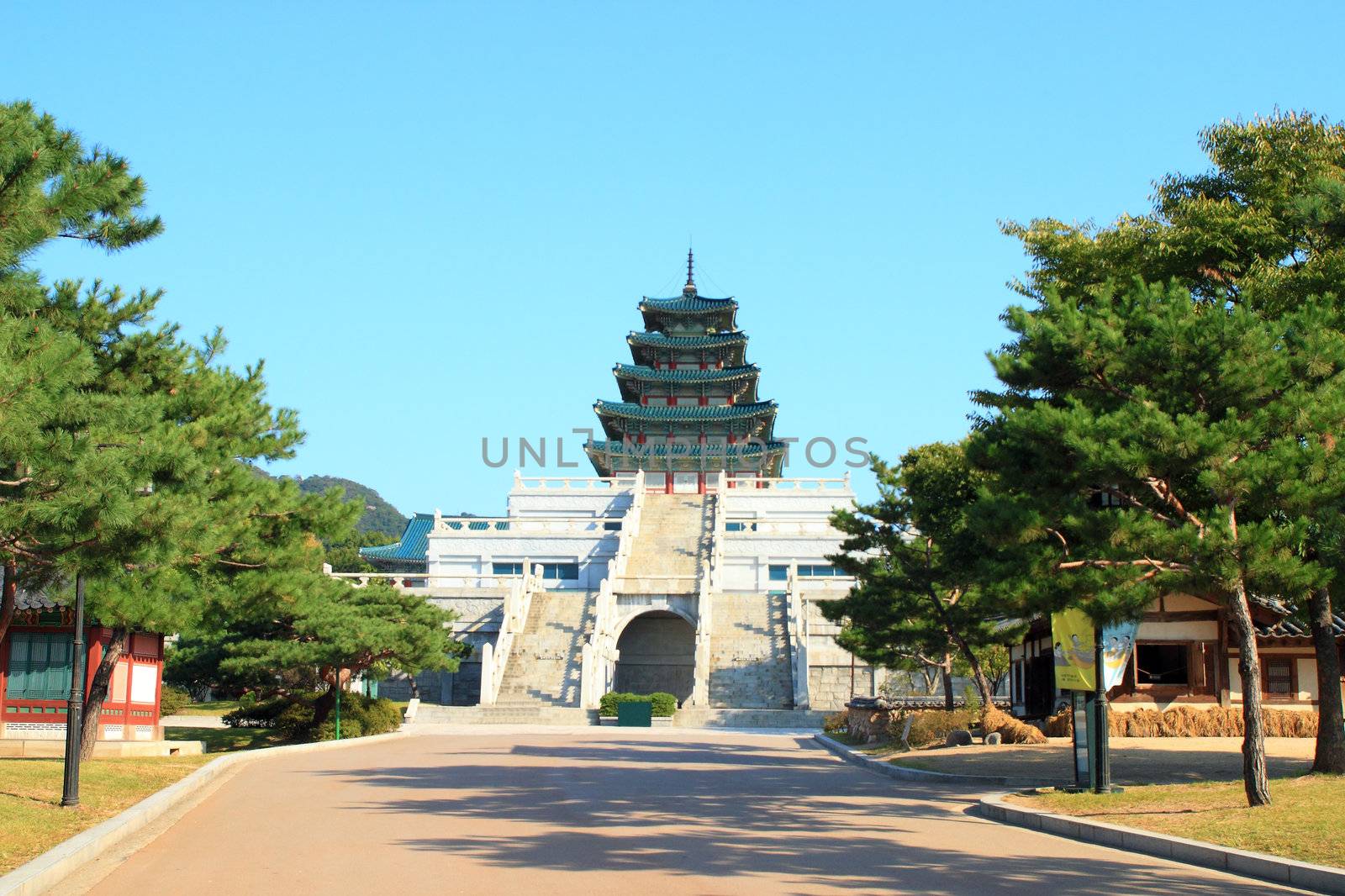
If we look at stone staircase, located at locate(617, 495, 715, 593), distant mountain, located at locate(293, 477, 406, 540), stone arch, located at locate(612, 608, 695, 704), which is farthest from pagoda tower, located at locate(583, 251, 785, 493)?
distant mountain, located at locate(293, 477, 406, 540)

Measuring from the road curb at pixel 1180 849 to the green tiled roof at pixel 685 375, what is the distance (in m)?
55.2

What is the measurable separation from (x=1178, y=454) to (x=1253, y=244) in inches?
259

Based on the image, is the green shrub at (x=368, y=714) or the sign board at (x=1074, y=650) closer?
the sign board at (x=1074, y=650)

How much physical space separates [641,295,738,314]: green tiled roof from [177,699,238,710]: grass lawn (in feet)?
107

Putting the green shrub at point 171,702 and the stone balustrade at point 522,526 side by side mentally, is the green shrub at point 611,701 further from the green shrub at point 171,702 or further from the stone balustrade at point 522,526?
the stone balustrade at point 522,526

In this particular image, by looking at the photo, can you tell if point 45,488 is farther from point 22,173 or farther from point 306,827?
point 306,827

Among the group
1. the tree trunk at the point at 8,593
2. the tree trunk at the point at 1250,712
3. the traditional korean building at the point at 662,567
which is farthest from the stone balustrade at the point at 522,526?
the tree trunk at the point at 1250,712

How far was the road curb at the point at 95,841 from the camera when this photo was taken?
9.42 metres

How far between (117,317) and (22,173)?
7.88 meters

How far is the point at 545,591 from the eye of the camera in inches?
1818

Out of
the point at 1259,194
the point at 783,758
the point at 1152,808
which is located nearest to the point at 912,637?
the point at 783,758

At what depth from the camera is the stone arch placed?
161ft

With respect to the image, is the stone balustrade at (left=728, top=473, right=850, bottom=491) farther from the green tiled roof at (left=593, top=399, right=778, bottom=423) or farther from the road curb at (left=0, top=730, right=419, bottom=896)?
the road curb at (left=0, top=730, right=419, bottom=896)

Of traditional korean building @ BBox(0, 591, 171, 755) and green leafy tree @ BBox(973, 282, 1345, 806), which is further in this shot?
traditional korean building @ BBox(0, 591, 171, 755)
